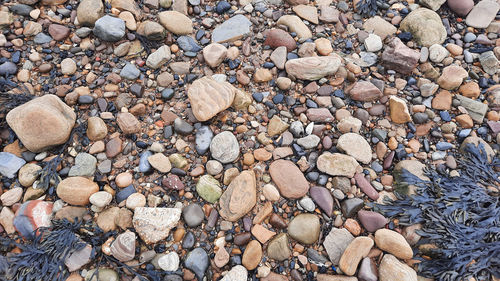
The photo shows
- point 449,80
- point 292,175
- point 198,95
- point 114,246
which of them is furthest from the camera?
point 449,80

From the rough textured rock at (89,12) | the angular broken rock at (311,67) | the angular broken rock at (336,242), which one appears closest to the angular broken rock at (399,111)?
the angular broken rock at (311,67)

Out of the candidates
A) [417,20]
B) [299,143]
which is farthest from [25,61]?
[417,20]

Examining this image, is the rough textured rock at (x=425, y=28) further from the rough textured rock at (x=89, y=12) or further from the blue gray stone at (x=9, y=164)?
the blue gray stone at (x=9, y=164)

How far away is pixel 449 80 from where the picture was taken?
2863 millimetres

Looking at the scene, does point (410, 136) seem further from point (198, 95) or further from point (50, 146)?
point (50, 146)

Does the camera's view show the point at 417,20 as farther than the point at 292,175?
Yes

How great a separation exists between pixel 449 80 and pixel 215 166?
221 cm

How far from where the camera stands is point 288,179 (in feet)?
8.07

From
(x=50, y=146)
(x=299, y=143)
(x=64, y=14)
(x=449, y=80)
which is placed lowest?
(x=50, y=146)

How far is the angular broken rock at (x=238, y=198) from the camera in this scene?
2346 mm

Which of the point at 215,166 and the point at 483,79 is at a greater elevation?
the point at 483,79

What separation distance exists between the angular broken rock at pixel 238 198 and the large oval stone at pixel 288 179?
192mm

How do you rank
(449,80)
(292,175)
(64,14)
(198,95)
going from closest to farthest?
(292,175)
(198,95)
(449,80)
(64,14)

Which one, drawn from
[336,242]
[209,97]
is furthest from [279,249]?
[209,97]
